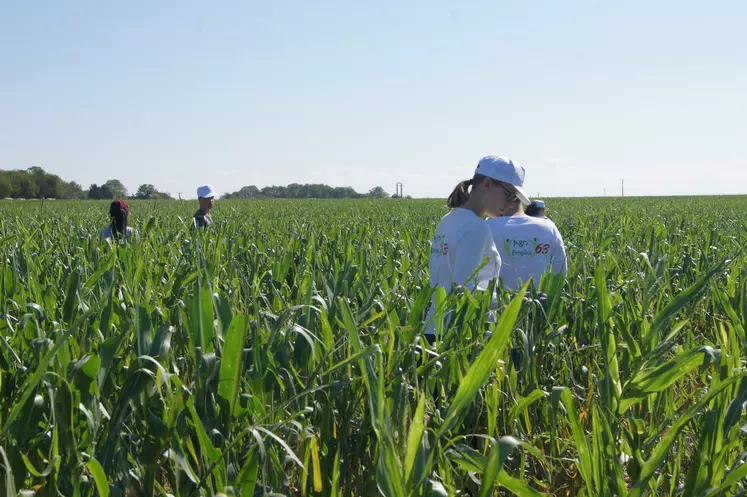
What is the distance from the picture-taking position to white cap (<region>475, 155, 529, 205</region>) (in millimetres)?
3115

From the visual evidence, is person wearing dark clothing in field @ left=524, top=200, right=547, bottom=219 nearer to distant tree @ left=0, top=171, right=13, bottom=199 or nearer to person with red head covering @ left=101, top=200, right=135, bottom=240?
person with red head covering @ left=101, top=200, right=135, bottom=240

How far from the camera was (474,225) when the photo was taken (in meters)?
2.93

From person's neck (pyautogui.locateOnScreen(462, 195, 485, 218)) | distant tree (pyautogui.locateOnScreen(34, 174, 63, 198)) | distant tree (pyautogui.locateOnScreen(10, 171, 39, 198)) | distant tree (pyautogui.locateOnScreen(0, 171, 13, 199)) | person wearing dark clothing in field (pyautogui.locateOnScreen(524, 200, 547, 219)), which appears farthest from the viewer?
distant tree (pyautogui.locateOnScreen(34, 174, 63, 198))

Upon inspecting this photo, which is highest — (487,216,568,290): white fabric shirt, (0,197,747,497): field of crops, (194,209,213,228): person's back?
(194,209,213,228): person's back

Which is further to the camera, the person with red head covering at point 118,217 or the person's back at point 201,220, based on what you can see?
the person's back at point 201,220

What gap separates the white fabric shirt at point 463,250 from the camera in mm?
2895

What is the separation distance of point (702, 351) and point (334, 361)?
1.08 metres

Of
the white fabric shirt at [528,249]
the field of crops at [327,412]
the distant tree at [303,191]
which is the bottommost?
the field of crops at [327,412]

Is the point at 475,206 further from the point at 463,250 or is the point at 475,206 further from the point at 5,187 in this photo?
the point at 5,187

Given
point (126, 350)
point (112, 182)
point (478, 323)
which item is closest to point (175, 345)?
point (126, 350)

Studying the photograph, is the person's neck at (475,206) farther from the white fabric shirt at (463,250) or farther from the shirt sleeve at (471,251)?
the shirt sleeve at (471,251)

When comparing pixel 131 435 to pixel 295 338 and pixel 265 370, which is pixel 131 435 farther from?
pixel 295 338

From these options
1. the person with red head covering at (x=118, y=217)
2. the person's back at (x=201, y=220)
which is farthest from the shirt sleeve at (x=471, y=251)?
the person's back at (x=201, y=220)

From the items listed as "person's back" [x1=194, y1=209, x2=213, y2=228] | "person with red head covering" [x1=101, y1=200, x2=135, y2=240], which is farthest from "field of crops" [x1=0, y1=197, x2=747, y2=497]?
"person's back" [x1=194, y1=209, x2=213, y2=228]
